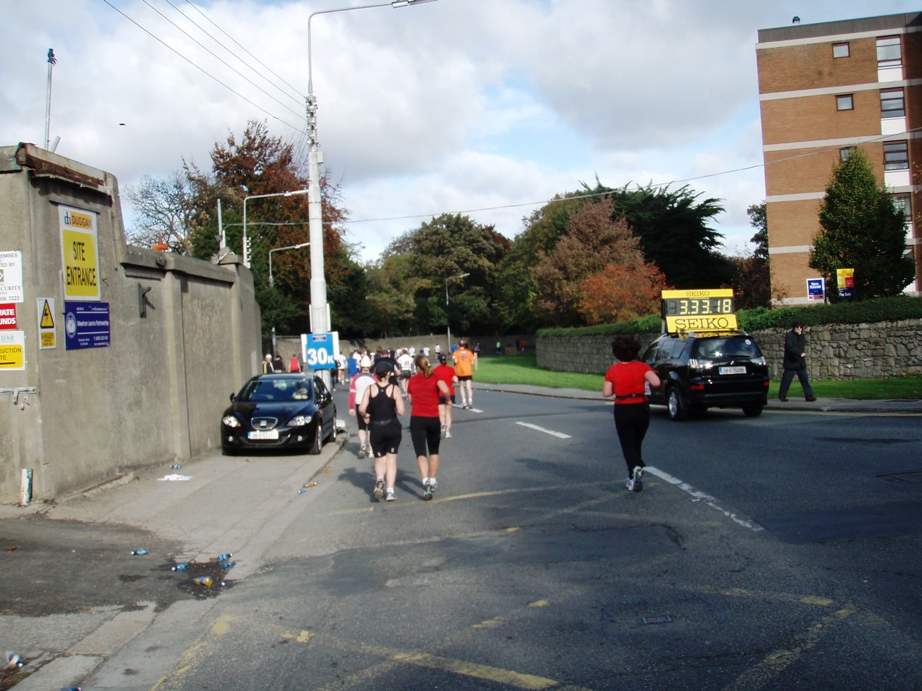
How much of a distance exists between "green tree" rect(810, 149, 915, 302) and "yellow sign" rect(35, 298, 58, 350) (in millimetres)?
27976

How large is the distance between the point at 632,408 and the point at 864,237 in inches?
988

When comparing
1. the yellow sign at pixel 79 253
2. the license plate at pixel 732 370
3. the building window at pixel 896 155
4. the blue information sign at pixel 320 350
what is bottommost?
the license plate at pixel 732 370

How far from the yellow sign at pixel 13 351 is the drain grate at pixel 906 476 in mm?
9221

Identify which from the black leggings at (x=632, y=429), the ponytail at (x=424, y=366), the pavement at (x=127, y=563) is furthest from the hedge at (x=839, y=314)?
the ponytail at (x=424, y=366)

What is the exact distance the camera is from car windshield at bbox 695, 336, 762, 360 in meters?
15.8

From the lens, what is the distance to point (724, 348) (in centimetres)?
1597

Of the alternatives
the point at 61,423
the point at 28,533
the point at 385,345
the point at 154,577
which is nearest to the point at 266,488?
the point at 61,423

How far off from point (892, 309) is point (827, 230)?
7.27 metres

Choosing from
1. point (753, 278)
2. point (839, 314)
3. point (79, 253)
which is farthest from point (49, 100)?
point (753, 278)

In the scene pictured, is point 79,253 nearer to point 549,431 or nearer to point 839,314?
point 549,431

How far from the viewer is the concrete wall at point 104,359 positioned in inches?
342

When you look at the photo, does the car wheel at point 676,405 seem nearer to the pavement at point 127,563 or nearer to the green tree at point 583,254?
the pavement at point 127,563

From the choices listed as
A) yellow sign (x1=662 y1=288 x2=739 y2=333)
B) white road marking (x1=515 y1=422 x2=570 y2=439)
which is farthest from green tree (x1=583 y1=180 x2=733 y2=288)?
white road marking (x1=515 y1=422 x2=570 y2=439)

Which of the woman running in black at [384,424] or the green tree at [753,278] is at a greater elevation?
the green tree at [753,278]
